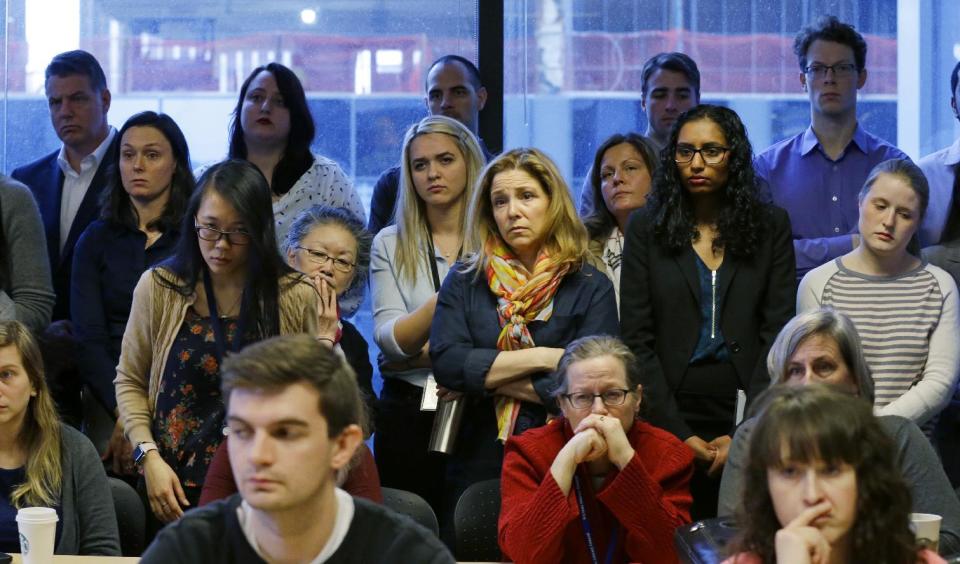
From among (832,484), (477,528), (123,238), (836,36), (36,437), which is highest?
(836,36)

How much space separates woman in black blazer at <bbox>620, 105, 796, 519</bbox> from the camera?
3.67 meters

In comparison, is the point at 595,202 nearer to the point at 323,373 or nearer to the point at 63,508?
the point at 63,508

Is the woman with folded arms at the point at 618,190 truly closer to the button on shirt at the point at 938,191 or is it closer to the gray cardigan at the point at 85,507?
the button on shirt at the point at 938,191

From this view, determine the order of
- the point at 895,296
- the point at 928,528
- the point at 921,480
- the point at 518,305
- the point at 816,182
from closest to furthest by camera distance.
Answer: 1. the point at 928,528
2. the point at 921,480
3. the point at 518,305
4. the point at 895,296
5. the point at 816,182

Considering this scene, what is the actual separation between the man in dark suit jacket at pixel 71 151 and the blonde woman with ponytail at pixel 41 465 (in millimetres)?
1234

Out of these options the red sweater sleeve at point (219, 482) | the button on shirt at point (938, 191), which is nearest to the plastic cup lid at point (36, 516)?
the red sweater sleeve at point (219, 482)

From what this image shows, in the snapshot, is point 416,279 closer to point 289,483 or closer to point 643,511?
point 643,511

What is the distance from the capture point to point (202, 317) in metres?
3.52

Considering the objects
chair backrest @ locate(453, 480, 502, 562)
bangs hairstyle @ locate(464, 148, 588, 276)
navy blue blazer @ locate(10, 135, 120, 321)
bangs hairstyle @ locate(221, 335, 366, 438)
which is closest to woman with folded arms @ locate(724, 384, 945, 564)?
bangs hairstyle @ locate(221, 335, 366, 438)

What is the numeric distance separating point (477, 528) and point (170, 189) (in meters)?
1.59

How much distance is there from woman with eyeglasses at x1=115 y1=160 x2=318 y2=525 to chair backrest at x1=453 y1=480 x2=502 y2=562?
2.09ft

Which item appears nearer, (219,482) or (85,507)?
(219,482)

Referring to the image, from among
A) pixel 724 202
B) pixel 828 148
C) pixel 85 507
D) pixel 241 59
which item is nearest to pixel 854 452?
pixel 724 202

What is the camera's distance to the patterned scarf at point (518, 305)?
3.60 m
